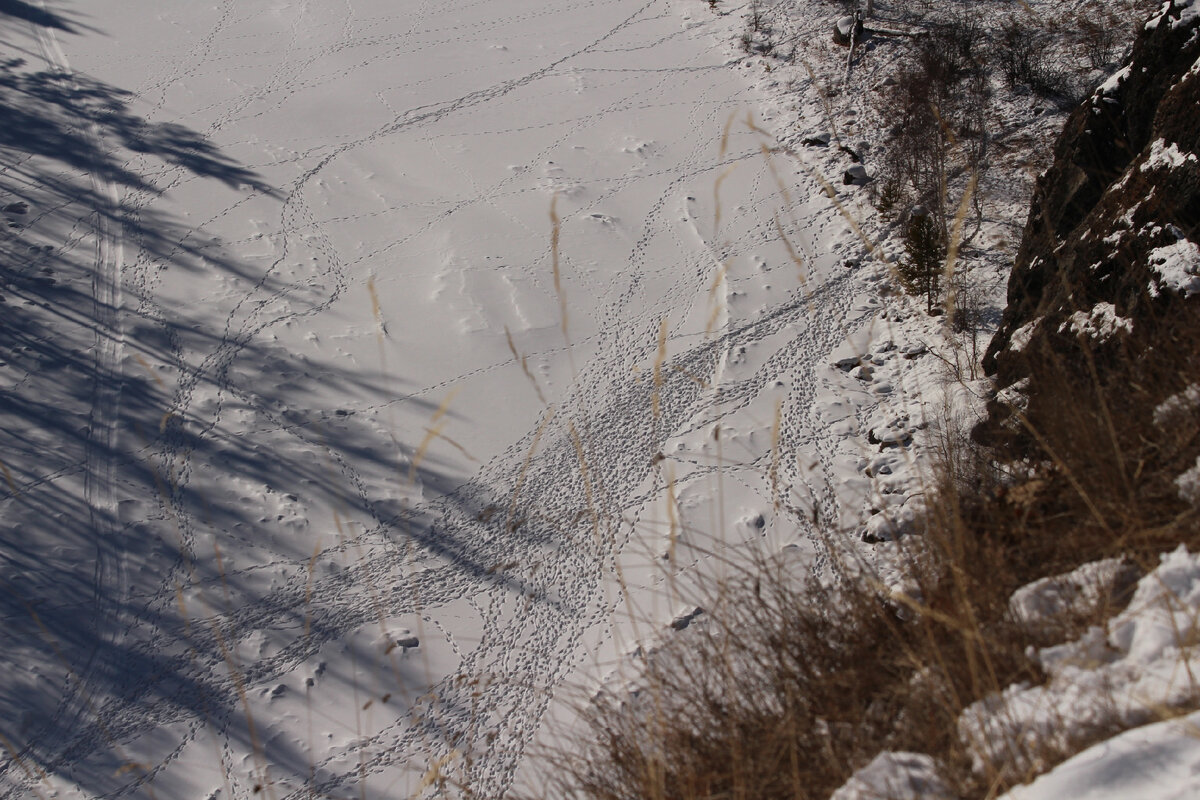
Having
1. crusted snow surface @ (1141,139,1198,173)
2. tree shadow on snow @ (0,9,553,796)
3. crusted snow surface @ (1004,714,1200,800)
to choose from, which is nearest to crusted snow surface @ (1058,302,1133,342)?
crusted snow surface @ (1141,139,1198,173)

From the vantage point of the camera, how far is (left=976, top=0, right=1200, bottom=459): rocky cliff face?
3.46 metres

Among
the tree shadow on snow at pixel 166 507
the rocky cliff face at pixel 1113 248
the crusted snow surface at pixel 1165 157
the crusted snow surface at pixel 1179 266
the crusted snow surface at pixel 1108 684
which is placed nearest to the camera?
the crusted snow surface at pixel 1108 684

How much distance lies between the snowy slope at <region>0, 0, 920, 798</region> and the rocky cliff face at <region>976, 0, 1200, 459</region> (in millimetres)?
1291

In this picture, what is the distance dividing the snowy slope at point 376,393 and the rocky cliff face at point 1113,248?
1.29 meters

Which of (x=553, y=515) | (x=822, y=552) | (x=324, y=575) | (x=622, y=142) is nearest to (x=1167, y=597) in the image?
(x=822, y=552)

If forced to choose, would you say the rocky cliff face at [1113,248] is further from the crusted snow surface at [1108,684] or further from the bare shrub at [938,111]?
the bare shrub at [938,111]

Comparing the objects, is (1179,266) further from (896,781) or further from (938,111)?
(938,111)

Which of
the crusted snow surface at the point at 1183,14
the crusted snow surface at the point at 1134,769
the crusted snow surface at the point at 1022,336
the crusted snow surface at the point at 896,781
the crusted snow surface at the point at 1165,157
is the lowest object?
the crusted snow surface at the point at 1134,769

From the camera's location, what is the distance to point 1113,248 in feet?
16.5

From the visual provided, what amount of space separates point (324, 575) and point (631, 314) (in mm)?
4005

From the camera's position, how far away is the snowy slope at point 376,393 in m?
5.70

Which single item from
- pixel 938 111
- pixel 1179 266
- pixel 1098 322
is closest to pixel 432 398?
pixel 1098 322

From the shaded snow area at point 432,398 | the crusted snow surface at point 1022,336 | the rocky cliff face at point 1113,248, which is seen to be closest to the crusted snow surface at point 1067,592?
the shaded snow area at point 432,398

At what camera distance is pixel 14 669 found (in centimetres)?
593
